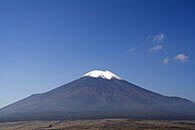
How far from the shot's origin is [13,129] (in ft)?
411

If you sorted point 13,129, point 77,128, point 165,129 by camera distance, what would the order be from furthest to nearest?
point 13,129, point 77,128, point 165,129

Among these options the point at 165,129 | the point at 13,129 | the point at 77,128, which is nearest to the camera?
the point at 165,129

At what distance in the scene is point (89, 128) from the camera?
112 metres

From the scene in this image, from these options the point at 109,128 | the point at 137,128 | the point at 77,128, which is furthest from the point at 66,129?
the point at 137,128

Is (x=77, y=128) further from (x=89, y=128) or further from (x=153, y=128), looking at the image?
(x=153, y=128)

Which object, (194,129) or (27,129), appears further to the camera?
(27,129)

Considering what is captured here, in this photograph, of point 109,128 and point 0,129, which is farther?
point 0,129

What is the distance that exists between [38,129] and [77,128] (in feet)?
40.1

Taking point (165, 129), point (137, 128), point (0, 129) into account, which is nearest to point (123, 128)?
point (137, 128)

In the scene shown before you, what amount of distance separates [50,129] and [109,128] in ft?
57.3

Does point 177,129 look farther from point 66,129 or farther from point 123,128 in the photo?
point 66,129

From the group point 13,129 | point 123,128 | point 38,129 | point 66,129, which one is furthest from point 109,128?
point 13,129

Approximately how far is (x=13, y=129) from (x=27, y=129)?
660 cm

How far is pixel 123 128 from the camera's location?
10819 centimetres
